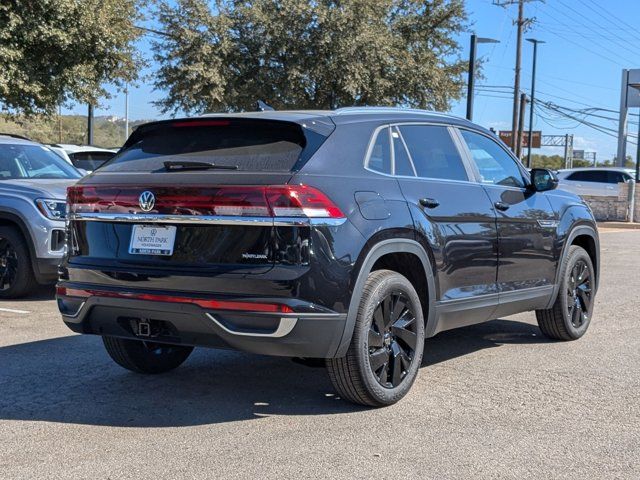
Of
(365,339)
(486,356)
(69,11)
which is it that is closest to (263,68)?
(69,11)

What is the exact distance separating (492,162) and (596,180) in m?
25.4

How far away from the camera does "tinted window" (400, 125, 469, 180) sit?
18.1 feet

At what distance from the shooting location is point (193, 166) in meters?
4.68

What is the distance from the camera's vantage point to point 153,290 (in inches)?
181

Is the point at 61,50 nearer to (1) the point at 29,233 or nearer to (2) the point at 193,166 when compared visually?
(1) the point at 29,233

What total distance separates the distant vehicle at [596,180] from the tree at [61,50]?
57.3 feet

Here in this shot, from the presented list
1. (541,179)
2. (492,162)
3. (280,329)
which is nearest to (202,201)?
(280,329)

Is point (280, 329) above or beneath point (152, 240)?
beneath

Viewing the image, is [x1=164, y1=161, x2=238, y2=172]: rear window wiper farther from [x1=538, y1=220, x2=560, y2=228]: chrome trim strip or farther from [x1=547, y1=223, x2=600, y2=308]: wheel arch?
[x1=547, y1=223, x2=600, y2=308]: wheel arch

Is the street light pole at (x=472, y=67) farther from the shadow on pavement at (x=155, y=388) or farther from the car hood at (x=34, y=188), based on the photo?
the shadow on pavement at (x=155, y=388)

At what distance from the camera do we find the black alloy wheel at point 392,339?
4.85 meters

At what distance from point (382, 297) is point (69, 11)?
13467 mm

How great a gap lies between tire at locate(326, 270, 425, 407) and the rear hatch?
24.9 inches

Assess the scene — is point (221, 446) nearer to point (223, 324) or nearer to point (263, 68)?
point (223, 324)
